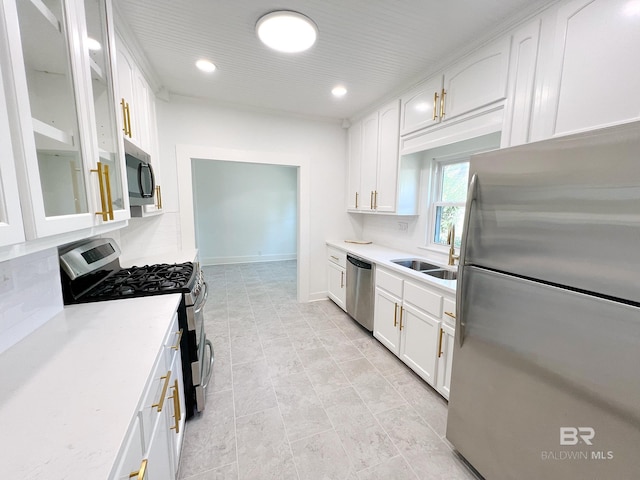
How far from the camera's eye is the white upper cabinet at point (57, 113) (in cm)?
66

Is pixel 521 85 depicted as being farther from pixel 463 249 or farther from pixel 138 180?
pixel 138 180

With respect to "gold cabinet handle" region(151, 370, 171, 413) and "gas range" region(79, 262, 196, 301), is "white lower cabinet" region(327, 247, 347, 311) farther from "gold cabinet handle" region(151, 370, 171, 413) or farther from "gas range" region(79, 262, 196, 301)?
"gold cabinet handle" region(151, 370, 171, 413)

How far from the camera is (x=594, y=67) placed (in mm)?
1215

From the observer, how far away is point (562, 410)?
3.19 ft

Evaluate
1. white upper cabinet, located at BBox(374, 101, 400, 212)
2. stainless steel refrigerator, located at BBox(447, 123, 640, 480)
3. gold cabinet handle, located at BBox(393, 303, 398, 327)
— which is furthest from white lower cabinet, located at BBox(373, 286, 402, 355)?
stainless steel refrigerator, located at BBox(447, 123, 640, 480)

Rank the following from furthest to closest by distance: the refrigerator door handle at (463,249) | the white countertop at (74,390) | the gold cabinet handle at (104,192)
Answer: 1. the refrigerator door handle at (463,249)
2. the gold cabinet handle at (104,192)
3. the white countertop at (74,390)

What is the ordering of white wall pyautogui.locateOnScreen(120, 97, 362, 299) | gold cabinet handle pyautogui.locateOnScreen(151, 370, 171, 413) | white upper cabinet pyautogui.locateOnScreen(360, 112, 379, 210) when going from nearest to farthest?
gold cabinet handle pyautogui.locateOnScreen(151, 370, 171, 413), white wall pyautogui.locateOnScreen(120, 97, 362, 299), white upper cabinet pyautogui.locateOnScreen(360, 112, 379, 210)

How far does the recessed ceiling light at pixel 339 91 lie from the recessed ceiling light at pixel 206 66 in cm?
113

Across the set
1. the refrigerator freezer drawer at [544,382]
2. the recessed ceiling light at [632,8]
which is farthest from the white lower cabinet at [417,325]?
the recessed ceiling light at [632,8]

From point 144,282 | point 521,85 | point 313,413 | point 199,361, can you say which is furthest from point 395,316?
point 144,282

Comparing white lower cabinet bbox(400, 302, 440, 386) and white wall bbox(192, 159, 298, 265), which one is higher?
white wall bbox(192, 159, 298, 265)

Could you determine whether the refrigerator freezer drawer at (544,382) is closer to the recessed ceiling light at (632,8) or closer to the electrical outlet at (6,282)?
the recessed ceiling light at (632,8)

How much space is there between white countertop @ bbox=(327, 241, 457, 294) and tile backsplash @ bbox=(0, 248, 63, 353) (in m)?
2.18

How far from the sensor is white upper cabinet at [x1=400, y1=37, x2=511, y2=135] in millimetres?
1650
